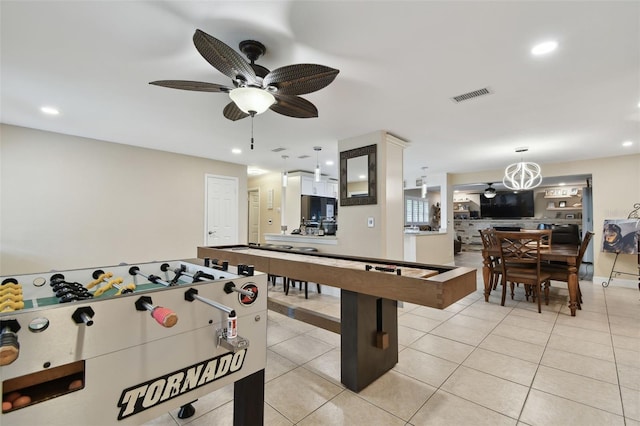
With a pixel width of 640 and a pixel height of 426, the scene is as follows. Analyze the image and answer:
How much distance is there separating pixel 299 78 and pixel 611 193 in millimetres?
6699

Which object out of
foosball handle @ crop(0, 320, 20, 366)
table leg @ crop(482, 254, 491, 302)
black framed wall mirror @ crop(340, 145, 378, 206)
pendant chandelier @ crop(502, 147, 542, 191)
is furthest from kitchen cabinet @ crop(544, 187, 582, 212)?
foosball handle @ crop(0, 320, 20, 366)

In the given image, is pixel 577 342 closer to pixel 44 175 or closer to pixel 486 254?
pixel 486 254

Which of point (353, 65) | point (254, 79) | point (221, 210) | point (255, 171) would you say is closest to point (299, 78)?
point (254, 79)

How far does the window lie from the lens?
10607mm

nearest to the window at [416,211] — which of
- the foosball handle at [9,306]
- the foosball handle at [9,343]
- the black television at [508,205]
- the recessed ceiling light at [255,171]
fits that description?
the black television at [508,205]

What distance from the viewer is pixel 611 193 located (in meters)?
5.23

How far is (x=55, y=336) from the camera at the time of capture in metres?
0.85

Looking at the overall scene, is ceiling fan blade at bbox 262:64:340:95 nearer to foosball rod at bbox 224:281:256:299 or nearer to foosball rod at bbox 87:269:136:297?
foosball rod at bbox 224:281:256:299

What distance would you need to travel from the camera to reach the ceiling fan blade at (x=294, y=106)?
2201 millimetres

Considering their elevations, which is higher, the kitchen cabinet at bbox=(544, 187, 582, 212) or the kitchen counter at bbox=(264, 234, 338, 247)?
the kitchen cabinet at bbox=(544, 187, 582, 212)

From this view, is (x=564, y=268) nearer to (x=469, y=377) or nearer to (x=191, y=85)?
(x=469, y=377)

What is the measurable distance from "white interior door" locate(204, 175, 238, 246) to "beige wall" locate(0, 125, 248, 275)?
0.16m

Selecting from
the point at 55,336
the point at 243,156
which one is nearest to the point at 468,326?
the point at 55,336

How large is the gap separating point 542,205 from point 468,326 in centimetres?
915
